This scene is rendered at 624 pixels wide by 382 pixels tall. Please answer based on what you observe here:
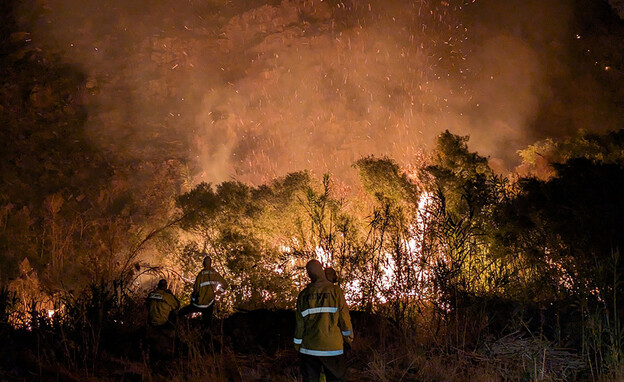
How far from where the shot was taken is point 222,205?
2097 cm

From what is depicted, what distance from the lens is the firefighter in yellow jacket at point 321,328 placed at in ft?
19.1

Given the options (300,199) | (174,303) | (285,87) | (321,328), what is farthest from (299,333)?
(285,87)

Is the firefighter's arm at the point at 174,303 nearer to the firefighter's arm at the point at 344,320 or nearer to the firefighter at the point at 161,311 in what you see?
the firefighter at the point at 161,311

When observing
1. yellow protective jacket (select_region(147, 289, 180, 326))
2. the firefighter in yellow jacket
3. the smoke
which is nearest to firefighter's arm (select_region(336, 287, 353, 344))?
the firefighter in yellow jacket

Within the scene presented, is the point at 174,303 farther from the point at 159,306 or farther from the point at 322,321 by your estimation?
the point at 322,321

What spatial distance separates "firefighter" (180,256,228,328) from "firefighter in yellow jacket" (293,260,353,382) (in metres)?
5.32

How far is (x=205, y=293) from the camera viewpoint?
431 inches

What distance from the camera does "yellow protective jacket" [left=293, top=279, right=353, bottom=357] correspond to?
5.80 meters

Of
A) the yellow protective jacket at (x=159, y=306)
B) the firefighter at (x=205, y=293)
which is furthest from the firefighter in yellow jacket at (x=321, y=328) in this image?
the yellow protective jacket at (x=159, y=306)

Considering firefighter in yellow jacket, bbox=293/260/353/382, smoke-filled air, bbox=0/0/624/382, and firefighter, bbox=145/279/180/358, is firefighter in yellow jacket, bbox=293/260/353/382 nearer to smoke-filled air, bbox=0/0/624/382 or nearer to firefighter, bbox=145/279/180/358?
smoke-filled air, bbox=0/0/624/382

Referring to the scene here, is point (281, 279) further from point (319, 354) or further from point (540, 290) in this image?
point (319, 354)

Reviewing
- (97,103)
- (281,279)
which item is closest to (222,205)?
(281,279)

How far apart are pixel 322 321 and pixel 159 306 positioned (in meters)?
5.99

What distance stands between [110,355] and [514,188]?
404 inches
